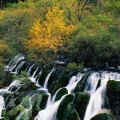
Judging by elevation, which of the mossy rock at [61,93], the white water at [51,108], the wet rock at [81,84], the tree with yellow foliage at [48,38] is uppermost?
the tree with yellow foliage at [48,38]

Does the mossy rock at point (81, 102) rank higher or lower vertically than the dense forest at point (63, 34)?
lower

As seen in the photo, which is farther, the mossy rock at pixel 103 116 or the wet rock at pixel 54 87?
the wet rock at pixel 54 87

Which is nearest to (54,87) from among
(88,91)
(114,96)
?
(88,91)

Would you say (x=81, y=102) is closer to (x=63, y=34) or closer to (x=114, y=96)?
(x=114, y=96)

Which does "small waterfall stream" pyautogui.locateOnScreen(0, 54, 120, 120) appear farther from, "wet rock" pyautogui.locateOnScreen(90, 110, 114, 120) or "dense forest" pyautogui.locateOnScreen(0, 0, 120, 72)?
"dense forest" pyautogui.locateOnScreen(0, 0, 120, 72)

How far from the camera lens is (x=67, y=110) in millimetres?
16109

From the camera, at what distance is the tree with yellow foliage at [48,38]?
71.4 feet

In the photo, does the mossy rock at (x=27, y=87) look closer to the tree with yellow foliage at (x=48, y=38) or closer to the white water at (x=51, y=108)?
the white water at (x=51, y=108)

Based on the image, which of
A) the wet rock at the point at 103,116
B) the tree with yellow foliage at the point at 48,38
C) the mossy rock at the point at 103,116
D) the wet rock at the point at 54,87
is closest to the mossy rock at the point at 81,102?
the wet rock at the point at 103,116

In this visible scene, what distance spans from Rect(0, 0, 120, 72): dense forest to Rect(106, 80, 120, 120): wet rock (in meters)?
4.59

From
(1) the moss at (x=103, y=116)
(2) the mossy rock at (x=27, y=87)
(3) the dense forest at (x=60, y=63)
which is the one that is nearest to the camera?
(1) the moss at (x=103, y=116)

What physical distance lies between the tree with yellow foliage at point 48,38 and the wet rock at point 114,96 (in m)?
6.62

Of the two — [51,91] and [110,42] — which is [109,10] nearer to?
[110,42]

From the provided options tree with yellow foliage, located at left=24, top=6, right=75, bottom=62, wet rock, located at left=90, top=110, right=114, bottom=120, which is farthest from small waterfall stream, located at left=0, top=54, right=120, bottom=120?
tree with yellow foliage, located at left=24, top=6, right=75, bottom=62
